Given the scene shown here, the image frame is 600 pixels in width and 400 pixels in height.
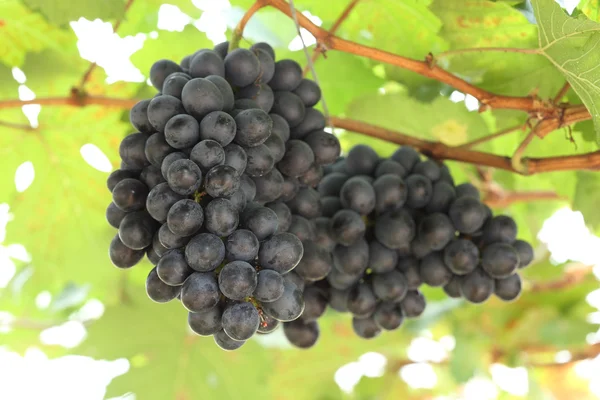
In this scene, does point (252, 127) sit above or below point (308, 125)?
below

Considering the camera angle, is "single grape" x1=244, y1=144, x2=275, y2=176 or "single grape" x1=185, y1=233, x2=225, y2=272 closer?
"single grape" x1=185, y1=233, x2=225, y2=272

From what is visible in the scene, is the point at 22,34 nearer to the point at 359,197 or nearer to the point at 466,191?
the point at 359,197

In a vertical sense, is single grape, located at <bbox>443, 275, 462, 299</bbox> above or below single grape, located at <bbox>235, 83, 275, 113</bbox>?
below

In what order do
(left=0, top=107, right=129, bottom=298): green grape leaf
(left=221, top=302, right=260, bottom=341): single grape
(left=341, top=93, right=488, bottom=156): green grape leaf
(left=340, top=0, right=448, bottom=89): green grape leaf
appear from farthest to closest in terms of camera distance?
(left=0, top=107, right=129, bottom=298): green grape leaf, (left=341, top=93, right=488, bottom=156): green grape leaf, (left=340, top=0, right=448, bottom=89): green grape leaf, (left=221, top=302, right=260, bottom=341): single grape

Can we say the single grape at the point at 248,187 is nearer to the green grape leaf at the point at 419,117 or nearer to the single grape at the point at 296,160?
the single grape at the point at 296,160

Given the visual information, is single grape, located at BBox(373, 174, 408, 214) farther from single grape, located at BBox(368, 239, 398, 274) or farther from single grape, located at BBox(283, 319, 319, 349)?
single grape, located at BBox(283, 319, 319, 349)

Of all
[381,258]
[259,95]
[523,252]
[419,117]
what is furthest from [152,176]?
[419,117]

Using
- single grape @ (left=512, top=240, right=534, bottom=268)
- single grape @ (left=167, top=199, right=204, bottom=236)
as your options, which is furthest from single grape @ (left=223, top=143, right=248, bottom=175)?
single grape @ (left=512, top=240, right=534, bottom=268)

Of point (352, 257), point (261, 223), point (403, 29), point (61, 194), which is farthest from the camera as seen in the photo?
point (61, 194)
